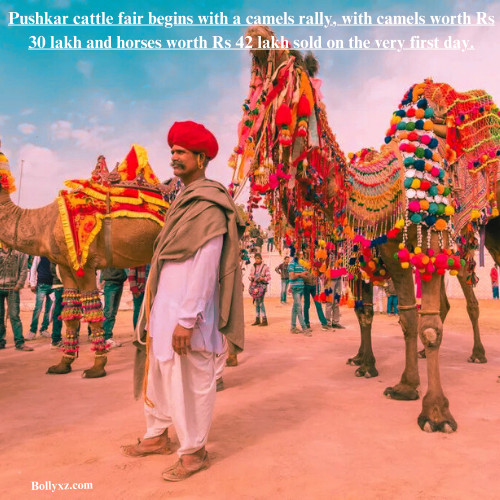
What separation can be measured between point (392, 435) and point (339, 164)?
2.39 m

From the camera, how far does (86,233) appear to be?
5.43 meters

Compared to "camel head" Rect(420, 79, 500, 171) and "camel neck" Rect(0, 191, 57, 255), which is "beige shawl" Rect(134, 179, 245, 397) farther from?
"camel neck" Rect(0, 191, 57, 255)

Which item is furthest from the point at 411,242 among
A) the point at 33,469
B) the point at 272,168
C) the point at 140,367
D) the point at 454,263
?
the point at 33,469

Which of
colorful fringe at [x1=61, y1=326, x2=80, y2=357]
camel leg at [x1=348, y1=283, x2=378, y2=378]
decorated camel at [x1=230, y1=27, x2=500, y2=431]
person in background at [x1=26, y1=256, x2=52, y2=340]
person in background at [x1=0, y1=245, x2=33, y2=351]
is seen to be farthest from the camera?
person in background at [x1=26, y1=256, x2=52, y2=340]

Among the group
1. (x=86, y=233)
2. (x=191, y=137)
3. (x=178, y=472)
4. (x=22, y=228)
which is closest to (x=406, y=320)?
(x=178, y=472)

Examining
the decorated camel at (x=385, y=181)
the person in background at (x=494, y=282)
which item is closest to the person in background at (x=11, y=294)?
the decorated camel at (x=385, y=181)

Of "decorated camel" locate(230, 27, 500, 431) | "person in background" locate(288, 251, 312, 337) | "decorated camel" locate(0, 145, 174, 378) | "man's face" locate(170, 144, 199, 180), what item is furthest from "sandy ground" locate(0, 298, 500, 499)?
"person in background" locate(288, 251, 312, 337)

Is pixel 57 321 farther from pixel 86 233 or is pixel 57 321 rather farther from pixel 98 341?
pixel 86 233

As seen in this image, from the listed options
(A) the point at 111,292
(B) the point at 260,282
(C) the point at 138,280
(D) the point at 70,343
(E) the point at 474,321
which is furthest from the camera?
(B) the point at 260,282

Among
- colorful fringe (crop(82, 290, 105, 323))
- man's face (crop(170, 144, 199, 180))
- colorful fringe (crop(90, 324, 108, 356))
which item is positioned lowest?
colorful fringe (crop(90, 324, 108, 356))

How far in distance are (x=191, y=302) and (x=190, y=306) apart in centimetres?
2

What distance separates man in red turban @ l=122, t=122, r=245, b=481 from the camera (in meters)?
2.60

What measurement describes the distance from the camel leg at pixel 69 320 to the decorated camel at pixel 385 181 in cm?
320

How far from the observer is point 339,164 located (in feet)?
13.3
